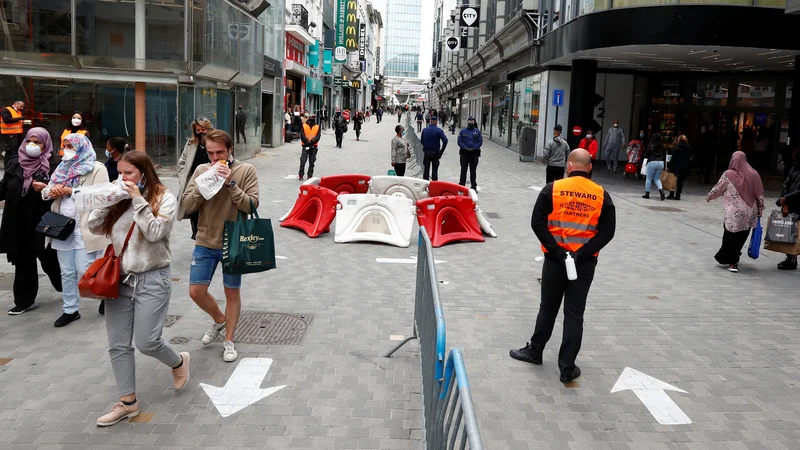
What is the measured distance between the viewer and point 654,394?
5.22 meters

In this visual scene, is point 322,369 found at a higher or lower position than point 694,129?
lower

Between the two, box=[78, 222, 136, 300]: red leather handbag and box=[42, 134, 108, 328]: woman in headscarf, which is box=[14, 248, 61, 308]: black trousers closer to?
box=[42, 134, 108, 328]: woman in headscarf

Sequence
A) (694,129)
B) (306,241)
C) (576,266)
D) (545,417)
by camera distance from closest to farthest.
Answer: (545,417), (576,266), (306,241), (694,129)

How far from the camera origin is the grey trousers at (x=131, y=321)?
14.4ft

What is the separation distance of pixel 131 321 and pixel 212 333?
Answer: 4.92ft

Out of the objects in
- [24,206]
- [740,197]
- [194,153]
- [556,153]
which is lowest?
[24,206]

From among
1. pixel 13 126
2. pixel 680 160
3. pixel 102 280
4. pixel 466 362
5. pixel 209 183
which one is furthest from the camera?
pixel 680 160

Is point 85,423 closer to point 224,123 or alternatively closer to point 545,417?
point 545,417

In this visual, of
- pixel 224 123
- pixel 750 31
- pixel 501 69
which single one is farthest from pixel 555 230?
pixel 501 69

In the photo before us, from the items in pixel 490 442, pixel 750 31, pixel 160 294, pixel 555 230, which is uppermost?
pixel 750 31

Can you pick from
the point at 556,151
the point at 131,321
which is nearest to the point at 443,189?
the point at 556,151

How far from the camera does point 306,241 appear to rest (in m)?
10.6

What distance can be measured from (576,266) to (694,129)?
24.1 metres

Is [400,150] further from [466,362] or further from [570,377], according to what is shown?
[570,377]
